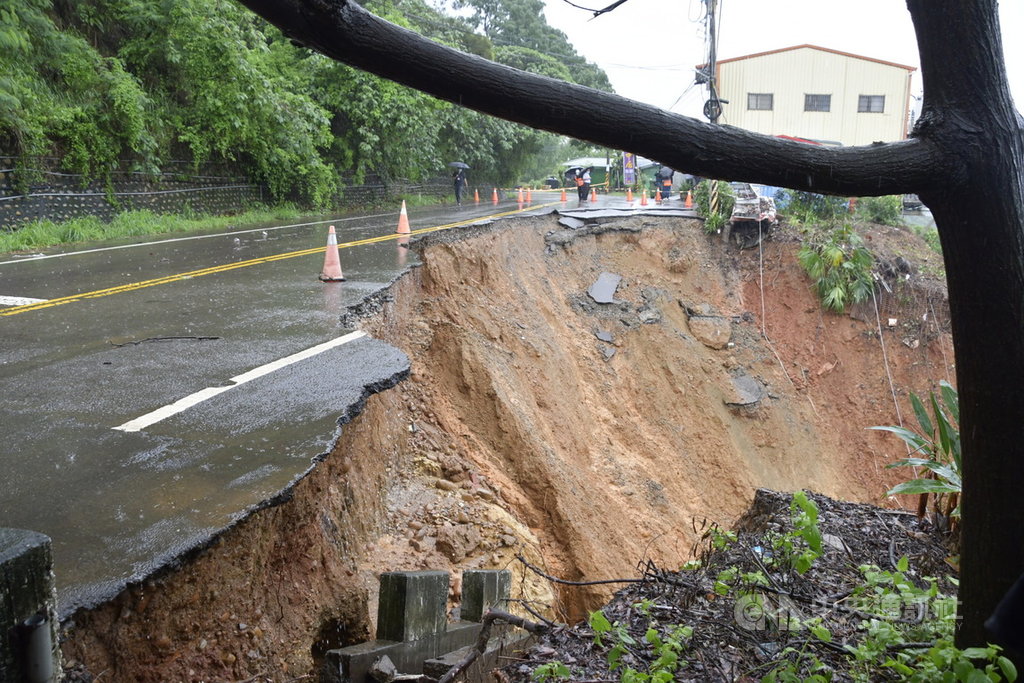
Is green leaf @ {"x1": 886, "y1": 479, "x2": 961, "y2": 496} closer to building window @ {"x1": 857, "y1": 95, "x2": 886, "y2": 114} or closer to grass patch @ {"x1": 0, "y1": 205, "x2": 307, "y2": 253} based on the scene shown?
grass patch @ {"x1": 0, "y1": 205, "x2": 307, "y2": 253}

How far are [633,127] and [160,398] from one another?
4045 millimetres

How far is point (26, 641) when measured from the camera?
1701 mm

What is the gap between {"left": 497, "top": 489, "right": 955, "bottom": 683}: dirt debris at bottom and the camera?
11.0ft

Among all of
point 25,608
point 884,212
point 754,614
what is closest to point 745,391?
point 884,212

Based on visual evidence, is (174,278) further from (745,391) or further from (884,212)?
(884,212)

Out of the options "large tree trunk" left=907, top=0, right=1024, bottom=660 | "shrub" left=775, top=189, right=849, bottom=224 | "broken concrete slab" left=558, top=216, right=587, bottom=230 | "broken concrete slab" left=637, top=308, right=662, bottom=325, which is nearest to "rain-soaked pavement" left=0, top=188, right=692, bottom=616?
"large tree trunk" left=907, top=0, right=1024, bottom=660

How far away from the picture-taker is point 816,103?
119 feet

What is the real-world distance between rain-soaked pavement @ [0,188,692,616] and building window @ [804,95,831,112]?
99.1 ft

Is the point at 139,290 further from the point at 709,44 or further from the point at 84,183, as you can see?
the point at 709,44

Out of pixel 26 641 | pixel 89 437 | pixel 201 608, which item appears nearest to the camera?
pixel 26 641

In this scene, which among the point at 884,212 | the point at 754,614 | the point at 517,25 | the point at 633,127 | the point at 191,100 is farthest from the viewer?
the point at 517,25

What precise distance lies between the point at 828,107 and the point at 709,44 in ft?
45.4

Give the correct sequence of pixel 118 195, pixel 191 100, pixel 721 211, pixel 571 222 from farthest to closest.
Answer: pixel 191 100, pixel 721 211, pixel 118 195, pixel 571 222

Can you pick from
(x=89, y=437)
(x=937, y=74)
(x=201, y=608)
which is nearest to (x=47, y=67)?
(x=89, y=437)
